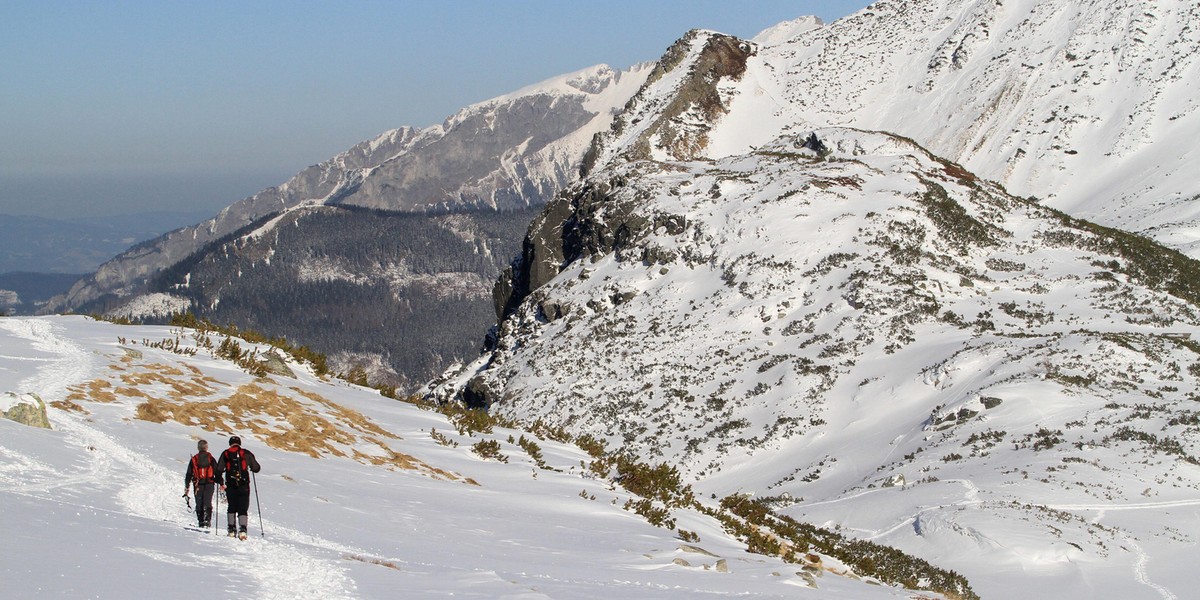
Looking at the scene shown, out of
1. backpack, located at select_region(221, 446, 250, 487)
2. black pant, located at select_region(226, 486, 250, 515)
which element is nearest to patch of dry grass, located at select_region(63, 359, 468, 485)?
backpack, located at select_region(221, 446, 250, 487)

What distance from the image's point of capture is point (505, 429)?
24.4 m

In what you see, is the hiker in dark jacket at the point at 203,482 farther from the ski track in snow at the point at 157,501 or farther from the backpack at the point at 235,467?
the ski track in snow at the point at 157,501

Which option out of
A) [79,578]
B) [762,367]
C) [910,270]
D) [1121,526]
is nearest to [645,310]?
[762,367]

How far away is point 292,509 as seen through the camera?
11.8 m

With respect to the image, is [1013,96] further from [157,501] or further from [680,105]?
[157,501]

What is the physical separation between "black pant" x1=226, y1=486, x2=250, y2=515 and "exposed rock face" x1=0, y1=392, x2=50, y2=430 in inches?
149

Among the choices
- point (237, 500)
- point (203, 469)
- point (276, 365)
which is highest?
point (276, 365)

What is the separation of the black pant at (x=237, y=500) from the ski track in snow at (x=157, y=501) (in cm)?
22

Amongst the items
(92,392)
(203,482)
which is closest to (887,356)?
(92,392)

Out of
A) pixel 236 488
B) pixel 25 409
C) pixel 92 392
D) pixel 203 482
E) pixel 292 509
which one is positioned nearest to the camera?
pixel 236 488

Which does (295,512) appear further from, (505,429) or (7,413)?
(505,429)

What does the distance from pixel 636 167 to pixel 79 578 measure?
59.5m

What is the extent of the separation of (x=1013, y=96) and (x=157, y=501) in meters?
94.1

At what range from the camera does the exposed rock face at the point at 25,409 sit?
485 inches
